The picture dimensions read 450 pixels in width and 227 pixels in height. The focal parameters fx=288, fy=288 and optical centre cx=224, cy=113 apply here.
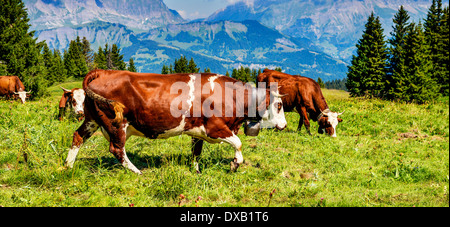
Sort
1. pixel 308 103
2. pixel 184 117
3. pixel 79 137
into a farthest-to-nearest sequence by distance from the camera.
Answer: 1. pixel 308 103
2. pixel 79 137
3. pixel 184 117

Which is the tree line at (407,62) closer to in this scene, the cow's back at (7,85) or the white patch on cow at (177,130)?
the white patch on cow at (177,130)

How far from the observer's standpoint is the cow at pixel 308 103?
37.2 ft

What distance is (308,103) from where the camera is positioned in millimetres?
12023

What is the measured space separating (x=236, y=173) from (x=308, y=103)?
6695 mm

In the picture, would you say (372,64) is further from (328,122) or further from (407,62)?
(328,122)

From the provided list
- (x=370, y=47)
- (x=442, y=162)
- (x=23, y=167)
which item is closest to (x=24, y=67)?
(x=23, y=167)

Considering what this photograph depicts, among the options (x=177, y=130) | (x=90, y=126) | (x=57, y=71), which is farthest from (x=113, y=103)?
(x=57, y=71)

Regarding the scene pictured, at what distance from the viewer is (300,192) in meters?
5.64

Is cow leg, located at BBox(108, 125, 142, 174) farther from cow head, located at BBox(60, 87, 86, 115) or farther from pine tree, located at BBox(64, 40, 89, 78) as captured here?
pine tree, located at BBox(64, 40, 89, 78)

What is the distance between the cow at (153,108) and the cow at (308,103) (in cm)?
601
